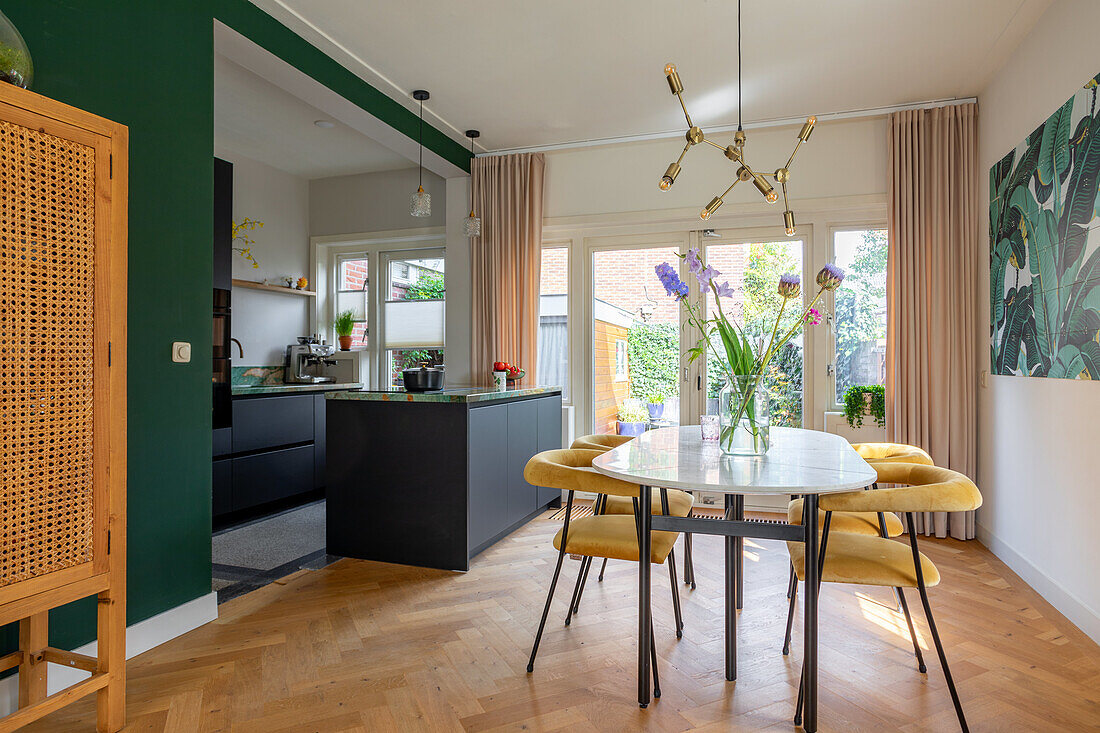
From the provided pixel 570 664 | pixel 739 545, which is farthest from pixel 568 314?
pixel 570 664

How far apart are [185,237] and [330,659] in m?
1.69

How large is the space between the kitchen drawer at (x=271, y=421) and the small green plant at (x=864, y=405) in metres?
3.85

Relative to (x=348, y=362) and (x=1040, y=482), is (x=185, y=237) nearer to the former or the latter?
(x=348, y=362)

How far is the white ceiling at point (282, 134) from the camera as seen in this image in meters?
3.87

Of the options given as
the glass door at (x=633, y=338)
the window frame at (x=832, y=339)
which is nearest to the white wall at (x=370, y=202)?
the glass door at (x=633, y=338)

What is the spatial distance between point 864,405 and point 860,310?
643 millimetres

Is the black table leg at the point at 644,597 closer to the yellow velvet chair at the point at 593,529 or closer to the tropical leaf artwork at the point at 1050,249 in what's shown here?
the yellow velvet chair at the point at 593,529

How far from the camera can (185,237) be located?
8.11 feet

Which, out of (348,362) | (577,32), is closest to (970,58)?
(577,32)

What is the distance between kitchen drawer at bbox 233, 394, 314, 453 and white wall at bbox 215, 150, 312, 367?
757 millimetres

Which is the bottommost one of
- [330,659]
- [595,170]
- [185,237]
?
[330,659]

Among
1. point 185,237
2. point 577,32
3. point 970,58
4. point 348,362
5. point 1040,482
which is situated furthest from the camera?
point 348,362

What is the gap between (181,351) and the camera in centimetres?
243

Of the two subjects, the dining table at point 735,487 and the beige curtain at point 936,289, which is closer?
the dining table at point 735,487
